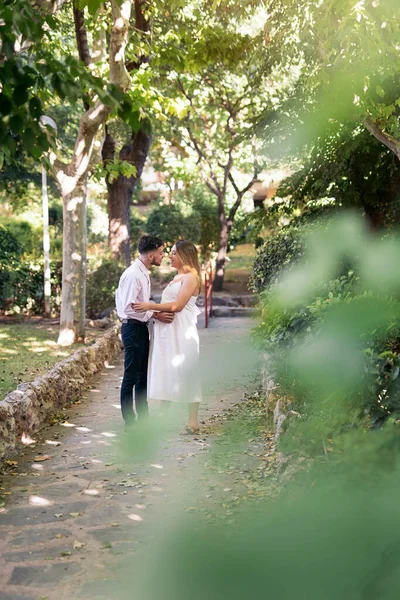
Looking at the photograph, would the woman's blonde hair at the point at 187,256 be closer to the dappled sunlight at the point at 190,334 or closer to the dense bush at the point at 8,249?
the dappled sunlight at the point at 190,334

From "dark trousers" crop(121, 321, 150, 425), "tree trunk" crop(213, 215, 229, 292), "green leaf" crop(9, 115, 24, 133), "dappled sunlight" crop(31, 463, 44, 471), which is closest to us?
"green leaf" crop(9, 115, 24, 133)

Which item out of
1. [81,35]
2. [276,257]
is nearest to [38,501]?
[276,257]

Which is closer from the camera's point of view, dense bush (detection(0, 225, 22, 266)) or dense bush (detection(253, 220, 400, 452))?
dense bush (detection(253, 220, 400, 452))

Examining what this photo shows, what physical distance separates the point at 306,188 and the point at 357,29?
6.66m

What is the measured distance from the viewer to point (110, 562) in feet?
14.4

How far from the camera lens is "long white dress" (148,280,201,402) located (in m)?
7.50

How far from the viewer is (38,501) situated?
5617 mm

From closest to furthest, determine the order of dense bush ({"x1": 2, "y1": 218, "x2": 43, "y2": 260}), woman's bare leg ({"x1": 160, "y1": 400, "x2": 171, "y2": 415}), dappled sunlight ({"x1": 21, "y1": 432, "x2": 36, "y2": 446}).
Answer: dappled sunlight ({"x1": 21, "y1": 432, "x2": 36, "y2": 446}) → woman's bare leg ({"x1": 160, "y1": 400, "x2": 171, "y2": 415}) → dense bush ({"x1": 2, "y1": 218, "x2": 43, "y2": 260})

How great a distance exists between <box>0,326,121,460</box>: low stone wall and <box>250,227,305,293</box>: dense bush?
2.74 m

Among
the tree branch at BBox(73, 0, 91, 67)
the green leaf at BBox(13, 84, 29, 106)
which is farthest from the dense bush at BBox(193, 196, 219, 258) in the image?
the green leaf at BBox(13, 84, 29, 106)

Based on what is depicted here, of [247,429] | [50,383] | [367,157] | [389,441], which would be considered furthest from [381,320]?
[367,157]

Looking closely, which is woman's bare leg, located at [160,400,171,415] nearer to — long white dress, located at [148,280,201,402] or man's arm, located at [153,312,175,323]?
long white dress, located at [148,280,201,402]

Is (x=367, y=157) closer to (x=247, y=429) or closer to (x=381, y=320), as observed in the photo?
(x=247, y=429)

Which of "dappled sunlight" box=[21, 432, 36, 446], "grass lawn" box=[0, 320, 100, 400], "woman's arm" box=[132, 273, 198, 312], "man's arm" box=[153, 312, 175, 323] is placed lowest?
"dappled sunlight" box=[21, 432, 36, 446]
